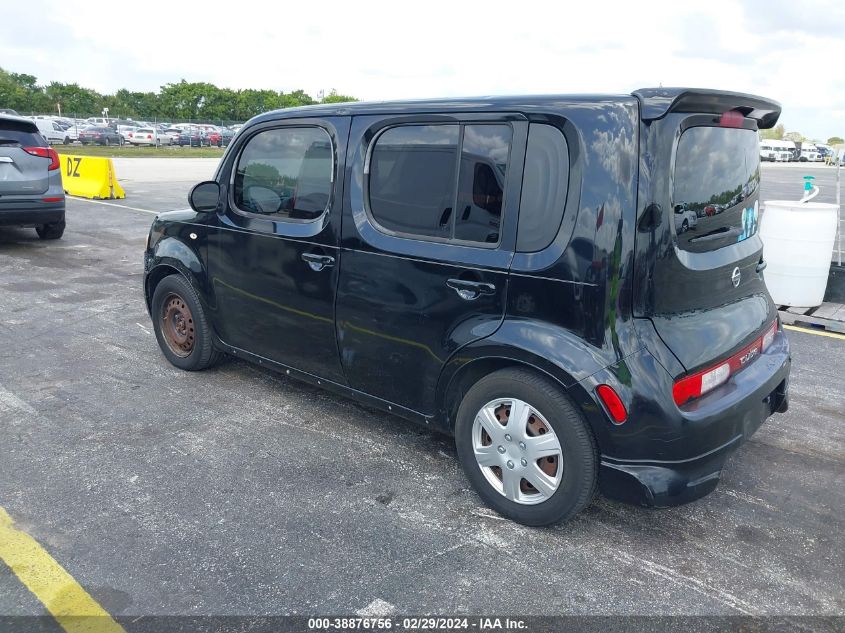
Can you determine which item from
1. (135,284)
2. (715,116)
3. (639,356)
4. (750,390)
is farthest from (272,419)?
(135,284)

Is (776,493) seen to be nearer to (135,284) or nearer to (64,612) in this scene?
(64,612)

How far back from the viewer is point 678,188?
9.29 ft

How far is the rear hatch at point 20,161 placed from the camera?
8.90 metres

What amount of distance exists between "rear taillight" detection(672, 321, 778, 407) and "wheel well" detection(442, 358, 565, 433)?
0.56m

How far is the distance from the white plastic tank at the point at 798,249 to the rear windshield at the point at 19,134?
896 cm

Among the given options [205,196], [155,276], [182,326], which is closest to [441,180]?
[205,196]

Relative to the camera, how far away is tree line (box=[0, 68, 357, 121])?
62.8 meters

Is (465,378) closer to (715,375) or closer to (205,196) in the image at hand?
(715,375)

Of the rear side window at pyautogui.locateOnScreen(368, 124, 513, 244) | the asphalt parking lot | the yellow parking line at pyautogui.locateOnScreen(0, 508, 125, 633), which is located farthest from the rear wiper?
the yellow parking line at pyautogui.locateOnScreen(0, 508, 125, 633)

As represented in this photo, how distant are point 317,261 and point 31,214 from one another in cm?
735

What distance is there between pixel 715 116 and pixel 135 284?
21.7ft

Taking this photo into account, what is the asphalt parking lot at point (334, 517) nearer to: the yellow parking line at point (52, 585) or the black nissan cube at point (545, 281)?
the yellow parking line at point (52, 585)

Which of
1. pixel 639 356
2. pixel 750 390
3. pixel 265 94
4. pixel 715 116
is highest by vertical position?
pixel 265 94

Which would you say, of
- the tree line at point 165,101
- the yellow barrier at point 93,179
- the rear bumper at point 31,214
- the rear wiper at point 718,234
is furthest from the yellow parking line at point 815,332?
the tree line at point 165,101
